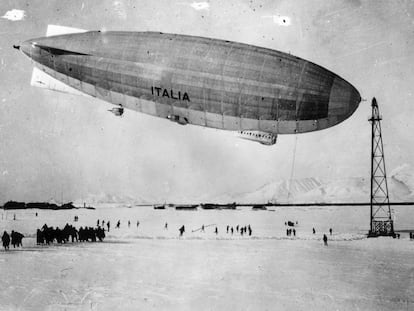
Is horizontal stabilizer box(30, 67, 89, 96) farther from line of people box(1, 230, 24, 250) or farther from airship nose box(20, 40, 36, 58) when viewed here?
line of people box(1, 230, 24, 250)

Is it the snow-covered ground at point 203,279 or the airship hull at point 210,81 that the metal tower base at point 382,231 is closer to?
the snow-covered ground at point 203,279

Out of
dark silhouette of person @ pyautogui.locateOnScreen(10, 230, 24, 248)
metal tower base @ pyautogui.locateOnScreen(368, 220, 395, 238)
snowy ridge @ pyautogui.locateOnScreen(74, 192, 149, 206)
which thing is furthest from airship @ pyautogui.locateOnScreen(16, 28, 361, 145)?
snowy ridge @ pyautogui.locateOnScreen(74, 192, 149, 206)

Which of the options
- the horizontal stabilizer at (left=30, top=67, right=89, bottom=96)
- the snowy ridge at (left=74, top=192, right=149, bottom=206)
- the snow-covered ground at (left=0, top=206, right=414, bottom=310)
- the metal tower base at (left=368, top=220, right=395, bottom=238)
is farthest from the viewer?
the snowy ridge at (left=74, top=192, right=149, bottom=206)

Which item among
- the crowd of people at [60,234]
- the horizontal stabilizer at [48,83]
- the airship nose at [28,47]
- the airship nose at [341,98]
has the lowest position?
the crowd of people at [60,234]

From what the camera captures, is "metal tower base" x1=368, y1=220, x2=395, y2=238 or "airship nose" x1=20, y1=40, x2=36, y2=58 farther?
"metal tower base" x1=368, y1=220, x2=395, y2=238

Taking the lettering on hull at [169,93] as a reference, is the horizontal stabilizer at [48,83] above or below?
above

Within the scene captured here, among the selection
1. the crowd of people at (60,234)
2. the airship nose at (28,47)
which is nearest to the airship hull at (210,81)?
the airship nose at (28,47)

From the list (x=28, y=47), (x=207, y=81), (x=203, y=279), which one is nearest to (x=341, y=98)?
(x=207, y=81)

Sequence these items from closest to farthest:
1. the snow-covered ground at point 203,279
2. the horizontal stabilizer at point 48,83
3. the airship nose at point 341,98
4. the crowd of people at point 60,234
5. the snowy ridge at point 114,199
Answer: the snow-covered ground at point 203,279
the airship nose at point 341,98
the crowd of people at point 60,234
the horizontal stabilizer at point 48,83
the snowy ridge at point 114,199

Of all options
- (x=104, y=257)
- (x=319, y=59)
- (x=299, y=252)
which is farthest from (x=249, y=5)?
(x=104, y=257)
